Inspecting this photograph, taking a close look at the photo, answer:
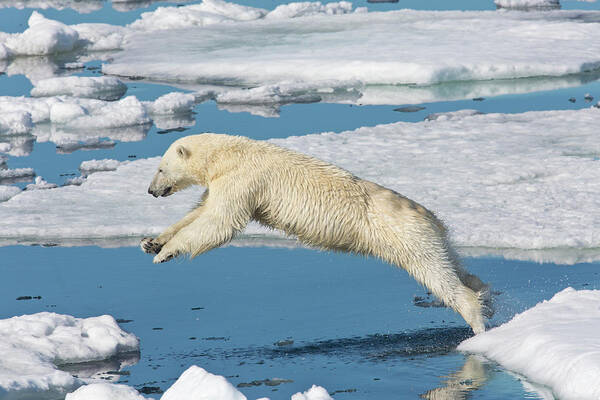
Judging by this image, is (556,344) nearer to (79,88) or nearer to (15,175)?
(15,175)

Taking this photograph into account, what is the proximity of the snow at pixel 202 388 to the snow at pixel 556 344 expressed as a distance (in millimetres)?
1261

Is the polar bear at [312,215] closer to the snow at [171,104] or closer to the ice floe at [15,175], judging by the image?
the ice floe at [15,175]

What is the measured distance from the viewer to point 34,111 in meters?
10.6

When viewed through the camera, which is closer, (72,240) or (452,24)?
(72,240)

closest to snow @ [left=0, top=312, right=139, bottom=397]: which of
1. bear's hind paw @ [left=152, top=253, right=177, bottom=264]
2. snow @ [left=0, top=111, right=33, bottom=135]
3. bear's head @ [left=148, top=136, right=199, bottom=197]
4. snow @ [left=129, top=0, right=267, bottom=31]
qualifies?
bear's hind paw @ [left=152, top=253, right=177, bottom=264]

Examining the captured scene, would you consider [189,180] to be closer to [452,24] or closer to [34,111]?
[34,111]

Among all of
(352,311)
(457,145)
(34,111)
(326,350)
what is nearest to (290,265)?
(352,311)

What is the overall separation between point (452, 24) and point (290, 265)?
29.6ft

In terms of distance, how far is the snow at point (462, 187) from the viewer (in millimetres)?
6328

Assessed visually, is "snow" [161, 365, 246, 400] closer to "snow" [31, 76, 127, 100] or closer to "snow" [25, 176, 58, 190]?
"snow" [25, 176, 58, 190]

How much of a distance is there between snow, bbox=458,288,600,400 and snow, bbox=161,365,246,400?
4.14ft

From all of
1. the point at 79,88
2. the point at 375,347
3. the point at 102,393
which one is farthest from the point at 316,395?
the point at 79,88

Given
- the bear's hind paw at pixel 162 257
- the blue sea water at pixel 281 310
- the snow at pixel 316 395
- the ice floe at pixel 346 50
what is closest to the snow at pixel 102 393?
the blue sea water at pixel 281 310

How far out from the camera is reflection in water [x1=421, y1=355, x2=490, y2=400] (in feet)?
13.1
